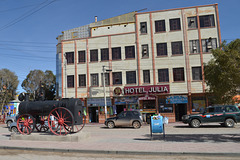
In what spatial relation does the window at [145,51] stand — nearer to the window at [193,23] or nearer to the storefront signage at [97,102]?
the window at [193,23]

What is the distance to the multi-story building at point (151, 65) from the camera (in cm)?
2652

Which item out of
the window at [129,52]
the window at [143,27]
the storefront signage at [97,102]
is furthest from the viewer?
the storefront signage at [97,102]

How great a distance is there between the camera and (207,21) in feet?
88.4

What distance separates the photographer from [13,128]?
17.5 meters

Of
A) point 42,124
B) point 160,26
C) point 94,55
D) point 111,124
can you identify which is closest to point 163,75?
point 160,26

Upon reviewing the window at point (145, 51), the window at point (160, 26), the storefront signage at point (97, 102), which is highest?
the window at point (160, 26)

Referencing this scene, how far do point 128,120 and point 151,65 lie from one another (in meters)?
9.86

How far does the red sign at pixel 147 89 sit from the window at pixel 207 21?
9.20 meters

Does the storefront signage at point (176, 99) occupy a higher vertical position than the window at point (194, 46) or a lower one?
lower

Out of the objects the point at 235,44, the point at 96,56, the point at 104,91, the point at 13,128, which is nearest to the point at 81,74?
the point at 96,56

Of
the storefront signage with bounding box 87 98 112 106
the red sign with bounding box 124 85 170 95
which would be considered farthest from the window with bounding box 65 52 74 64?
the red sign with bounding box 124 85 170 95

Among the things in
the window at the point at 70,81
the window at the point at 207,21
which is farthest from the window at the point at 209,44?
the window at the point at 70,81

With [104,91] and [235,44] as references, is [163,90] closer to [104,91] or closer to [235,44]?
[104,91]

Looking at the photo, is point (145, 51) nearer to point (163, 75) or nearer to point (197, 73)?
point (163, 75)
